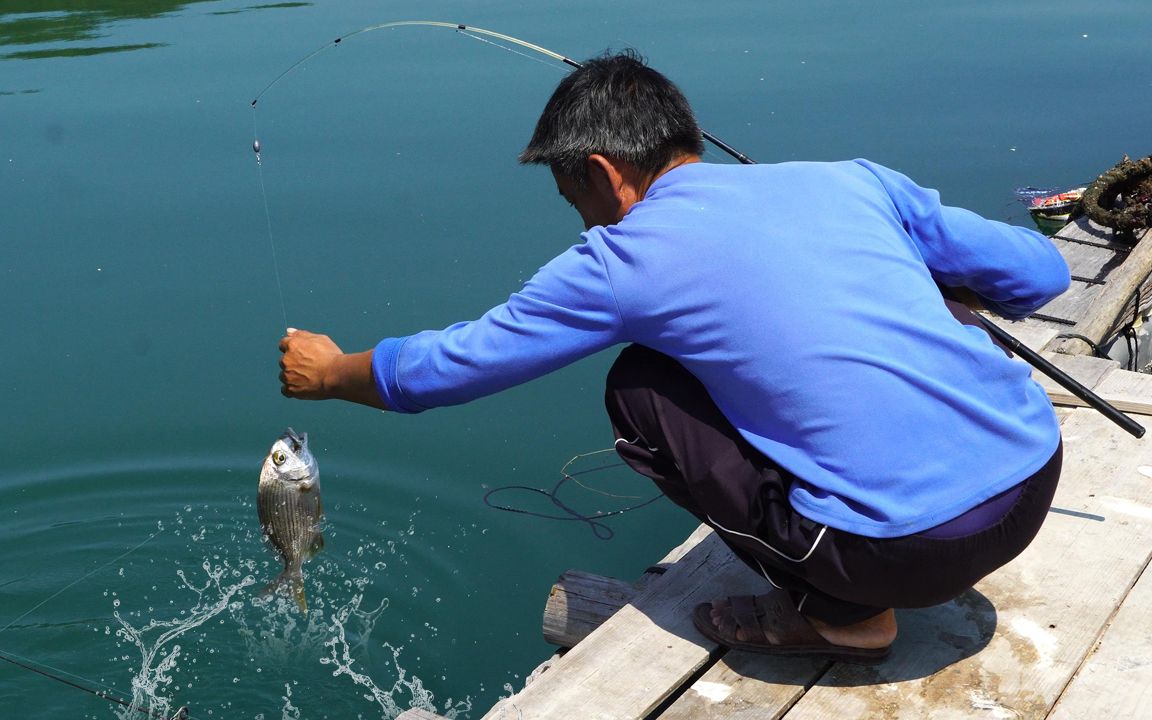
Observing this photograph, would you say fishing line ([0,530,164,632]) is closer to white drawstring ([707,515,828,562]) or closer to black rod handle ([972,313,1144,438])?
white drawstring ([707,515,828,562])

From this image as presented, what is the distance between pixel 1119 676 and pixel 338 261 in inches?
229

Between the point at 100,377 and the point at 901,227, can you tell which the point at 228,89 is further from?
the point at 901,227

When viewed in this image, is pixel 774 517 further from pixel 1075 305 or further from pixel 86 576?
pixel 1075 305

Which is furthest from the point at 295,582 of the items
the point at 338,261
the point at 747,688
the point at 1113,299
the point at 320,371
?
the point at 1113,299

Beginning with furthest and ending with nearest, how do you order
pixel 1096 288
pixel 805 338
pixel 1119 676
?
pixel 1096 288 < pixel 1119 676 < pixel 805 338

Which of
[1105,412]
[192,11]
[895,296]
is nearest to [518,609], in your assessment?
→ [1105,412]

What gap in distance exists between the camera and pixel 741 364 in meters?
2.47

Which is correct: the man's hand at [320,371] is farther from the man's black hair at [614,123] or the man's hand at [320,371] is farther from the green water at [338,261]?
the green water at [338,261]

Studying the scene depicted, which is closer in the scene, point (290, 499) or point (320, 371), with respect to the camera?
point (320, 371)

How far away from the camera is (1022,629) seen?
9.99 ft

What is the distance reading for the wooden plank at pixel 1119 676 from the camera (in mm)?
2734

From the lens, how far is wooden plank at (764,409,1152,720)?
2.81 metres

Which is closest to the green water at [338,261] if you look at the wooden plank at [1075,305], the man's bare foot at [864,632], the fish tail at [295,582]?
the fish tail at [295,582]

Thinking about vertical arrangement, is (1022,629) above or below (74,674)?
above
